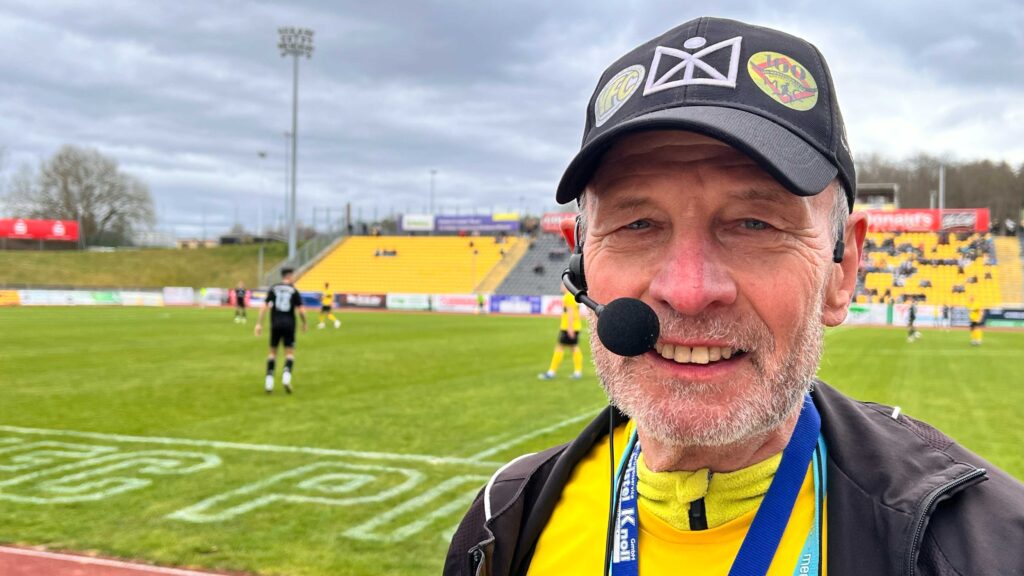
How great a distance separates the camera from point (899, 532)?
134 centimetres

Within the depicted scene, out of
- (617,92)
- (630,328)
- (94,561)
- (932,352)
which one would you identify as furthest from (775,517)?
(932,352)

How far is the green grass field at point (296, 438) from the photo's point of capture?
5539 millimetres

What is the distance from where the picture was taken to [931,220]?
52531 millimetres

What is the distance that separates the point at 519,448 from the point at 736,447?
712cm

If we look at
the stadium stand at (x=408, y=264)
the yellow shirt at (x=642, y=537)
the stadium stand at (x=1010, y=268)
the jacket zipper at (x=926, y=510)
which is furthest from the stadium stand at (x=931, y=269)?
the jacket zipper at (x=926, y=510)

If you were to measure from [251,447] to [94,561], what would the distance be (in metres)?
3.38

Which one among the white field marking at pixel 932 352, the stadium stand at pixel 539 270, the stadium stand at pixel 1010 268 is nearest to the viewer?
the white field marking at pixel 932 352

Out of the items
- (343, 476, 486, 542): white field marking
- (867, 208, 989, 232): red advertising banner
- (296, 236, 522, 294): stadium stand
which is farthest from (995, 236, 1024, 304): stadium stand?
(343, 476, 486, 542): white field marking

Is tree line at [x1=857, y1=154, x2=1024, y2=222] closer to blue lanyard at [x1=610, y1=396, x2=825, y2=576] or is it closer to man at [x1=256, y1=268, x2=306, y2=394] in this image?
man at [x1=256, y1=268, x2=306, y2=394]

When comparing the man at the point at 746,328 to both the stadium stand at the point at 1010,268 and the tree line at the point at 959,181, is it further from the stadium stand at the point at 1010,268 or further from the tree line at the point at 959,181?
the tree line at the point at 959,181

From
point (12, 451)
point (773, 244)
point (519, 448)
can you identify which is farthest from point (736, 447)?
point (12, 451)

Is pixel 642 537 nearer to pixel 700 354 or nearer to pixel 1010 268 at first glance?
pixel 700 354

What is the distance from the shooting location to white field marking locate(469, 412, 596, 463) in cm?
813

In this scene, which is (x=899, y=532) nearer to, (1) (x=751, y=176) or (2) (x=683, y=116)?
(1) (x=751, y=176)
